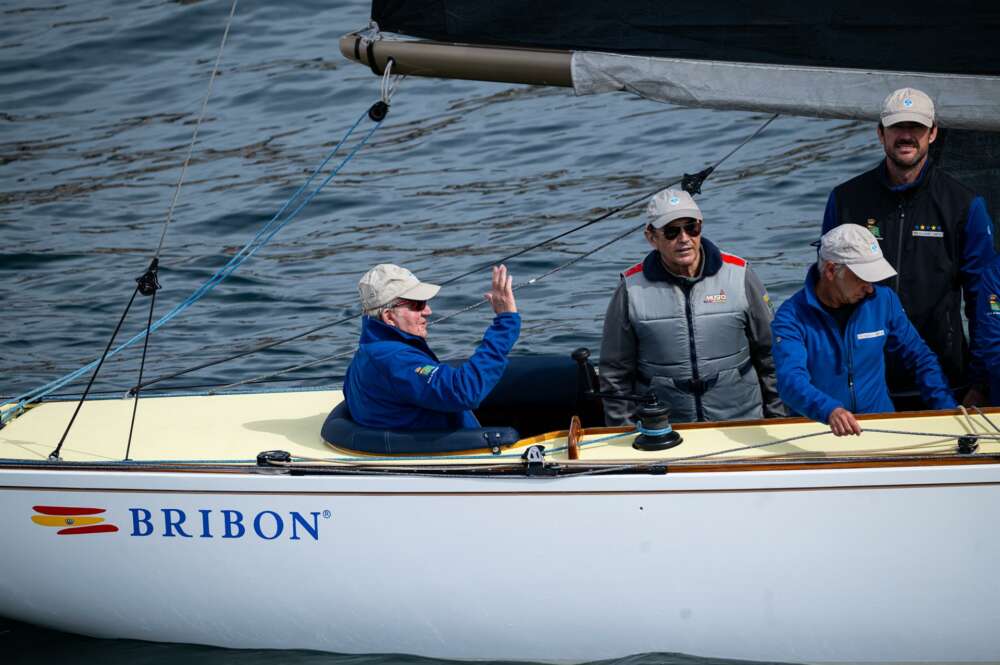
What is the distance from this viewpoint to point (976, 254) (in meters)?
4.57

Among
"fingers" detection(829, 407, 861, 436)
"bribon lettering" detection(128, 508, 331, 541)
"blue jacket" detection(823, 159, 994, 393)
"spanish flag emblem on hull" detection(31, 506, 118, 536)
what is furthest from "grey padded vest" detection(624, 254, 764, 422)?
"spanish flag emblem on hull" detection(31, 506, 118, 536)

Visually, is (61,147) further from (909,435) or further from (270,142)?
(909,435)

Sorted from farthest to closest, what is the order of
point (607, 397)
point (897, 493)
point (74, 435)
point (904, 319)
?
1. point (74, 435)
2. point (607, 397)
3. point (904, 319)
4. point (897, 493)

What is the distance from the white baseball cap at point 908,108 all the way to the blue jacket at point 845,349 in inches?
21.7

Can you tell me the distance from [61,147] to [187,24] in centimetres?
248

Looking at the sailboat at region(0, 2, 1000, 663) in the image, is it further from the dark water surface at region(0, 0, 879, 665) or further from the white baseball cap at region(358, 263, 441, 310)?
the dark water surface at region(0, 0, 879, 665)

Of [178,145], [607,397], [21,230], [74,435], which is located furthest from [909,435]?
[178,145]

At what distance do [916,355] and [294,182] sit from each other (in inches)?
314

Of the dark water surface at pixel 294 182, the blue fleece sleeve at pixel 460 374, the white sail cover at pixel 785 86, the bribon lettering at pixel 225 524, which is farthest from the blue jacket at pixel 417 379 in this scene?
the dark water surface at pixel 294 182

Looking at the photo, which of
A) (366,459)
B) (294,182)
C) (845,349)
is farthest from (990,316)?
(294,182)

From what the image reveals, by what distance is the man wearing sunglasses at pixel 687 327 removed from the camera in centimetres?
442

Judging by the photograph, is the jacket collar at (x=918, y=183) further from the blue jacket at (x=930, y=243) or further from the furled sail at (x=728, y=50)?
the furled sail at (x=728, y=50)

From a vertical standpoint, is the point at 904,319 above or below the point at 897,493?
above

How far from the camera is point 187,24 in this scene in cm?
1455
